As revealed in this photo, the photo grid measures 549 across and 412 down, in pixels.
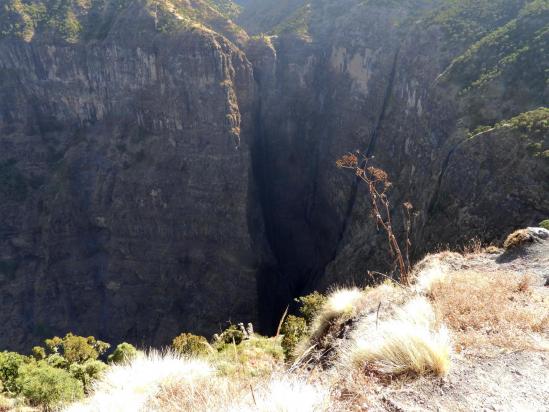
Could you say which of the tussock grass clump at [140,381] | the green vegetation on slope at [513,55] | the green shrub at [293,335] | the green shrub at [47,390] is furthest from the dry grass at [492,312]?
the green vegetation on slope at [513,55]

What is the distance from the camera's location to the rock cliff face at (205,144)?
43.4 m

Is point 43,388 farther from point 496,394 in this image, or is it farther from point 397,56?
point 397,56

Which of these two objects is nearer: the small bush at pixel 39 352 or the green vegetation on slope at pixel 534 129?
the small bush at pixel 39 352

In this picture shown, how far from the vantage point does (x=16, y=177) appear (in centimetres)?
5247

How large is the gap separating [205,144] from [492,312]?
44516 mm

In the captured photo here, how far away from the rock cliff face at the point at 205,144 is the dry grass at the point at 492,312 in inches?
1062

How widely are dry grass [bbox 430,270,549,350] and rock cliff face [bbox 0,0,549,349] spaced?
88.5 feet

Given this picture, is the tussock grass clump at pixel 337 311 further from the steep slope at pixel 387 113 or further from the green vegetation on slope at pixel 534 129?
the green vegetation on slope at pixel 534 129

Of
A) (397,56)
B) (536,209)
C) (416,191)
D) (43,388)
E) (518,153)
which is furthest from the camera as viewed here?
(397,56)

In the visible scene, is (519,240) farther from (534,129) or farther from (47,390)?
(534,129)

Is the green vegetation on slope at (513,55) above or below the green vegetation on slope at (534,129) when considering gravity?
above

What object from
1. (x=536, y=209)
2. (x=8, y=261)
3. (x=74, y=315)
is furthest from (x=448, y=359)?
(x=8, y=261)

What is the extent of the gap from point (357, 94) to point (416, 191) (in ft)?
69.4

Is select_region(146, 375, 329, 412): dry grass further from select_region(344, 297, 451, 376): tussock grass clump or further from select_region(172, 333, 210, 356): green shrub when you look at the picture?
select_region(344, 297, 451, 376): tussock grass clump
